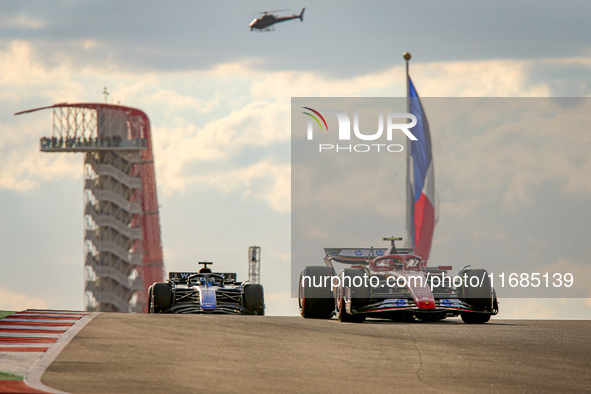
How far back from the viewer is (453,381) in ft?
33.4

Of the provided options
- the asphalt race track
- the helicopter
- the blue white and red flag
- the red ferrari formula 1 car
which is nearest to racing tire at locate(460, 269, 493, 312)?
the red ferrari formula 1 car

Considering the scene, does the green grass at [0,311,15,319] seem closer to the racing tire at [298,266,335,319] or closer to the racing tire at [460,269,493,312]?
the racing tire at [298,266,335,319]

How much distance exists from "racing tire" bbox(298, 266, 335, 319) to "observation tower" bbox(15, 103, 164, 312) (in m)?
67.3

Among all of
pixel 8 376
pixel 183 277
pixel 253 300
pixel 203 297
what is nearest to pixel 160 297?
pixel 203 297

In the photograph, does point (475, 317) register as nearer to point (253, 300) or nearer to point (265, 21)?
point (253, 300)

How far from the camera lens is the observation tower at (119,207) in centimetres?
8606

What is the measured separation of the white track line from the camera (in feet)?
30.3

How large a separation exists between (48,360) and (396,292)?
8.81 meters

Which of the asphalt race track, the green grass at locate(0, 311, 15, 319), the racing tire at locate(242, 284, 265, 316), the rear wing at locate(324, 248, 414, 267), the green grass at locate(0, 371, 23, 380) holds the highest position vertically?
the rear wing at locate(324, 248, 414, 267)

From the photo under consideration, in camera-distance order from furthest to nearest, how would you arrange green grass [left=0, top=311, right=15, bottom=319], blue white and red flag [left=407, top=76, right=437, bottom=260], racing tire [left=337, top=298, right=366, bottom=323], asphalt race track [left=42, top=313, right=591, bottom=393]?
1. blue white and red flag [left=407, top=76, right=437, bottom=260]
2. racing tire [left=337, top=298, right=366, bottom=323]
3. green grass [left=0, top=311, right=15, bottom=319]
4. asphalt race track [left=42, top=313, right=591, bottom=393]

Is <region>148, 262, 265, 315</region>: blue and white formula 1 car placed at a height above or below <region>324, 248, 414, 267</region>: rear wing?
below

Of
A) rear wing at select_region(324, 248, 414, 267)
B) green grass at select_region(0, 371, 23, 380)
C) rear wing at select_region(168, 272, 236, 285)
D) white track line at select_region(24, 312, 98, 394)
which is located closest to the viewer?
white track line at select_region(24, 312, 98, 394)

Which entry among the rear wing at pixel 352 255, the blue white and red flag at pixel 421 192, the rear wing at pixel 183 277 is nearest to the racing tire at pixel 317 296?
the rear wing at pixel 352 255

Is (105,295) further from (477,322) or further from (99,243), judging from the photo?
(477,322)
